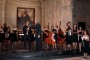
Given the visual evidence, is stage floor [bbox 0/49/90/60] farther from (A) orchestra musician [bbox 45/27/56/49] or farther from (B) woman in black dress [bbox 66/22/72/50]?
(A) orchestra musician [bbox 45/27/56/49]

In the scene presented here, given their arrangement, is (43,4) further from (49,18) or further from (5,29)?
(5,29)

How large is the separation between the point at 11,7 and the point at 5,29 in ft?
23.7

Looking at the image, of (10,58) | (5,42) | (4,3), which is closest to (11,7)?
(4,3)

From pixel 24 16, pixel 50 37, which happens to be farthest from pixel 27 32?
pixel 24 16

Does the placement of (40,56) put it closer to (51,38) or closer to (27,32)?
(27,32)

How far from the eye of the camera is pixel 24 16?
80.0 feet

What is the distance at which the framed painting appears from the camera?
2398cm

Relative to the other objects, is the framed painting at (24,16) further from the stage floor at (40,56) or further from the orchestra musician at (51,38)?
the stage floor at (40,56)

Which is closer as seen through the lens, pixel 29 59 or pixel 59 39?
pixel 29 59

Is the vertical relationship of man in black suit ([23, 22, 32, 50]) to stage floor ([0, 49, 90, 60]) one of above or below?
Answer: above

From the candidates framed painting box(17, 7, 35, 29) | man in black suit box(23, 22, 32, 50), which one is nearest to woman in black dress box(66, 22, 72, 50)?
man in black suit box(23, 22, 32, 50)

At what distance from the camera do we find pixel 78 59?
40.0 ft

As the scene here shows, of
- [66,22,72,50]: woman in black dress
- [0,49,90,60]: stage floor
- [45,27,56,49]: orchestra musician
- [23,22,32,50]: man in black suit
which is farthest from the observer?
[45,27,56,49]: orchestra musician

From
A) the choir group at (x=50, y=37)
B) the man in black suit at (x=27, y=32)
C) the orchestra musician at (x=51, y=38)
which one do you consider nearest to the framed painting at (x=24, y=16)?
the choir group at (x=50, y=37)
